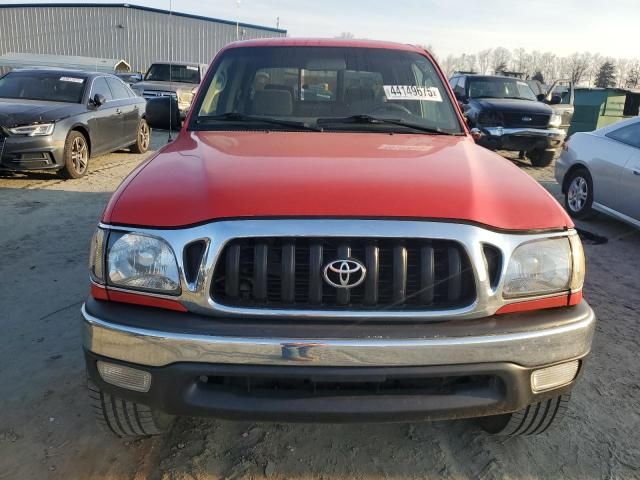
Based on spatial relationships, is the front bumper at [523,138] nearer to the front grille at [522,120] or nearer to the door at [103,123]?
the front grille at [522,120]

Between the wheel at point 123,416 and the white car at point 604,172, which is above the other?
the white car at point 604,172

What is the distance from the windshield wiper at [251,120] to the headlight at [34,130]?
508cm

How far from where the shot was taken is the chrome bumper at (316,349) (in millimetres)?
1784

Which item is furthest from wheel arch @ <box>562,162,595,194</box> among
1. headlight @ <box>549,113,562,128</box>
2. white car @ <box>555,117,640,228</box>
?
headlight @ <box>549,113,562,128</box>

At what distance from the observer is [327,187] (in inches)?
79.2

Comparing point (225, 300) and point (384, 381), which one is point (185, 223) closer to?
point (225, 300)

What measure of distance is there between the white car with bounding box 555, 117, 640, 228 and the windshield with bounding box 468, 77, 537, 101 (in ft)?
16.4

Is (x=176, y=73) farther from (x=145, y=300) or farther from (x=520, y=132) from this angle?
(x=145, y=300)

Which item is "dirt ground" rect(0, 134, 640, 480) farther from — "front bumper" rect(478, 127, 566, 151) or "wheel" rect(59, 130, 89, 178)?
"front bumper" rect(478, 127, 566, 151)

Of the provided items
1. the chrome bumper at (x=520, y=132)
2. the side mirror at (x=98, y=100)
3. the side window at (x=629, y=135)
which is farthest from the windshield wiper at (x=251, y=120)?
the chrome bumper at (x=520, y=132)

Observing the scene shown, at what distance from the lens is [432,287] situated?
6.19ft

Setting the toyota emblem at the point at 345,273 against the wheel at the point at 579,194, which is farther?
the wheel at the point at 579,194

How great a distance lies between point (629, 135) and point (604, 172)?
1.64 ft

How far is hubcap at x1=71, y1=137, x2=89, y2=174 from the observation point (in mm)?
7829
